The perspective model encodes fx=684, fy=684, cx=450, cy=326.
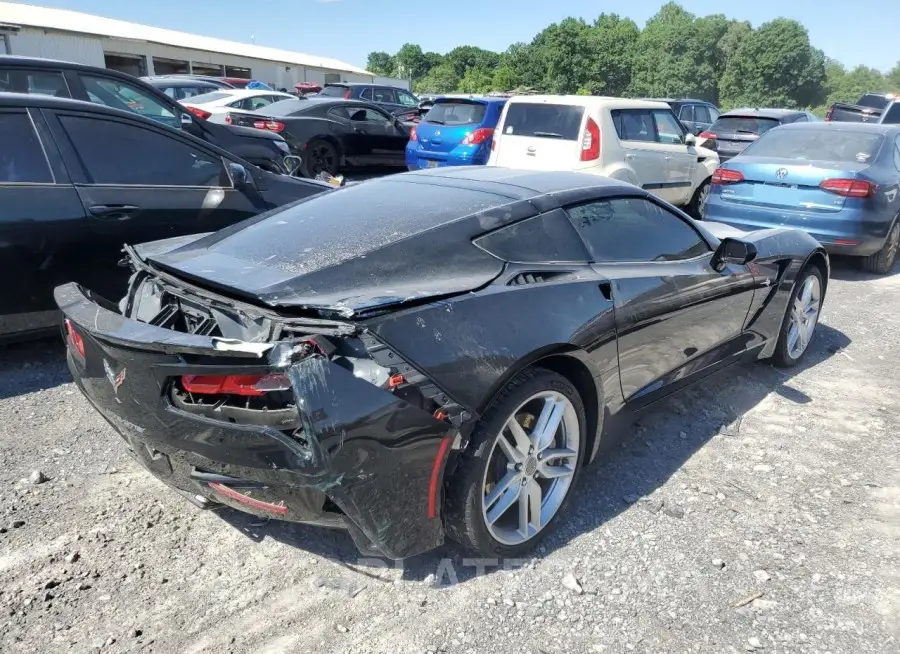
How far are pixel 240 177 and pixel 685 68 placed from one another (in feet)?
283

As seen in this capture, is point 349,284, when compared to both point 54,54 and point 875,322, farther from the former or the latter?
point 54,54

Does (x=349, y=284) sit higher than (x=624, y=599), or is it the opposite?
(x=349, y=284)

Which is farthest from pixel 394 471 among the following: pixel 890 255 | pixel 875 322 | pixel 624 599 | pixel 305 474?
pixel 890 255

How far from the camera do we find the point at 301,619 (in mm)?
2395

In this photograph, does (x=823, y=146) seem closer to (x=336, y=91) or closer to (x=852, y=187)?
(x=852, y=187)

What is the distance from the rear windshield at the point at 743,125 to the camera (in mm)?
12734

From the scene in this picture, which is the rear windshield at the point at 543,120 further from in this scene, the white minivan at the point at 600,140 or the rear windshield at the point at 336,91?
the rear windshield at the point at 336,91

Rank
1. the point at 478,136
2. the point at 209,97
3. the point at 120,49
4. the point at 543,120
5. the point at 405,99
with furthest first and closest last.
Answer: the point at 120,49
the point at 405,99
the point at 209,97
the point at 478,136
the point at 543,120

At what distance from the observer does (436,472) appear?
92.2 inches

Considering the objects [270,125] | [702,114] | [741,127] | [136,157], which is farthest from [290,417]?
[702,114]

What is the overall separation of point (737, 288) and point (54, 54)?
1449 inches

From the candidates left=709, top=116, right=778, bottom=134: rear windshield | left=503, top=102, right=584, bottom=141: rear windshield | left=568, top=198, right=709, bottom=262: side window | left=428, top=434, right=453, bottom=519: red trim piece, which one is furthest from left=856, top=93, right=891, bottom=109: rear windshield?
left=428, top=434, right=453, bottom=519: red trim piece

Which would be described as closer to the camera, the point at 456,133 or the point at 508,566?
the point at 508,566

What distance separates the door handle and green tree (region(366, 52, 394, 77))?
5320 inches
